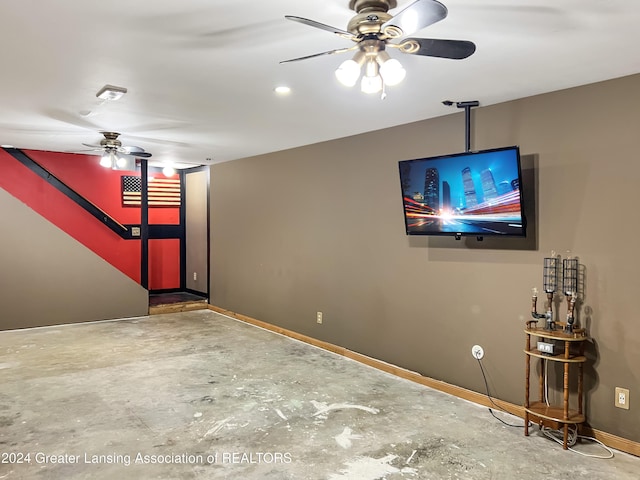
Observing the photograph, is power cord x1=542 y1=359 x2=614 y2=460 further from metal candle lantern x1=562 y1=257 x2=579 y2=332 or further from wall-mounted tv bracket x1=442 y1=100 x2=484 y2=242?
wall-mounted tv bracket x1=442 y1=100 x2=484 y2=242

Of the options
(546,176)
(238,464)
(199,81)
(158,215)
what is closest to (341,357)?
(238,464)

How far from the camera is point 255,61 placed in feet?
9.21

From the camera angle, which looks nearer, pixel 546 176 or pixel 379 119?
pixel 546 176

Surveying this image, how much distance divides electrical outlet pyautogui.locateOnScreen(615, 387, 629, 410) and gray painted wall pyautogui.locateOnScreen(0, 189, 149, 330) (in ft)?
20.5

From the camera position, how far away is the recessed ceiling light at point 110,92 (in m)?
3.33

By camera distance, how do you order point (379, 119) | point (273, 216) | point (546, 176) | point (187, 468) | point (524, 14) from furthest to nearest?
point (273, 216)
point (379, 119)
point (546, 176)
point (187, 468)
point (524, 14)

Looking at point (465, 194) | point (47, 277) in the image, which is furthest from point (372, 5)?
point (47, 277)

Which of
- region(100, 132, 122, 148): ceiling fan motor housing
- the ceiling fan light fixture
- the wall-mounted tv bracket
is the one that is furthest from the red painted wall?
the ceiling fan light fixture

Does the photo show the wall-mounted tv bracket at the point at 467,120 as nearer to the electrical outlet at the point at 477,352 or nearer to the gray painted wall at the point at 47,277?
the electrical outlet at the point at 477,352

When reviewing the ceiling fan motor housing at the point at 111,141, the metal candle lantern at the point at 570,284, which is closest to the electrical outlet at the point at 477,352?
the metal candle lantern at the point at 570,284

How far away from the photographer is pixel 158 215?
330 inches

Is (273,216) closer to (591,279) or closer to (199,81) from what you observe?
(199,81)

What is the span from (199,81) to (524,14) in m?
2.04

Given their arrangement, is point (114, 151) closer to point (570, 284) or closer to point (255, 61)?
point (255, 61)
